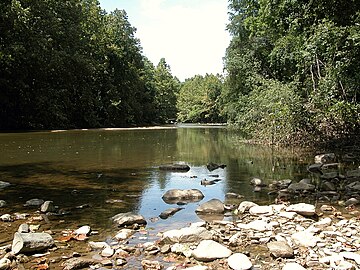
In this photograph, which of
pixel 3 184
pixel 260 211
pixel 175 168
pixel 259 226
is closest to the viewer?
pixel 259 226

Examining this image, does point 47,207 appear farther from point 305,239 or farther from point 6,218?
point 305,239

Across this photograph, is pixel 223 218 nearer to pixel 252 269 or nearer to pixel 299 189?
pixel 252 269

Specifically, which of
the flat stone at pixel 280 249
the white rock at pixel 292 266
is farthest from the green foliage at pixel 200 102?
the white rock at pixel 292 266

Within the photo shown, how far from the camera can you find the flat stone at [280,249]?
409cm

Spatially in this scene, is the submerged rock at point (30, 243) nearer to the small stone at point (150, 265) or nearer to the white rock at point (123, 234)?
the white rock at point (123, 234)

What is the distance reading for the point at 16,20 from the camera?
1196 inches

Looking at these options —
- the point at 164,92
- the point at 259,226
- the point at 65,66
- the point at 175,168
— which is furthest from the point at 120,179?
the point at 164,92

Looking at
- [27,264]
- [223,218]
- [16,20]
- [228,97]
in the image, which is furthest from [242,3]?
[27,264]

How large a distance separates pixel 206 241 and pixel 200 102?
8640 cm

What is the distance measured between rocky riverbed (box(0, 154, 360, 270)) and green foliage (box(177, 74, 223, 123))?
2620 inches

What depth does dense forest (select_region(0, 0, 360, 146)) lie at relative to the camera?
1153 centimetres

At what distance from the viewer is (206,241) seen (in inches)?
172

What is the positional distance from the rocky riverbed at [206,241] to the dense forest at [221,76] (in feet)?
20.7

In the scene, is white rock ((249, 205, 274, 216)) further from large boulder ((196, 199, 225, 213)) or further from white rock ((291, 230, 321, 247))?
white rock ((291, 230, 321, 247))
